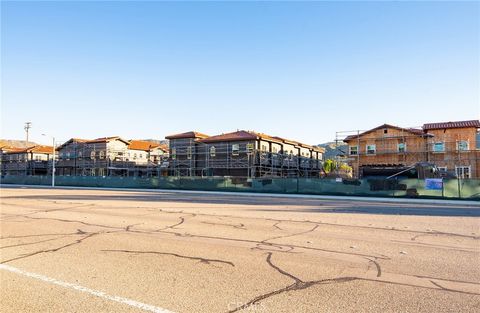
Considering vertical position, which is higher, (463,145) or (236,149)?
(236,149)

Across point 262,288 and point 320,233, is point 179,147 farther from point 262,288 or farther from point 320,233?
point 262,288

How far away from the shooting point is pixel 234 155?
50469mm

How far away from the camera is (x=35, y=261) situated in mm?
6645

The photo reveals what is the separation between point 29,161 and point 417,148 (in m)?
72.4

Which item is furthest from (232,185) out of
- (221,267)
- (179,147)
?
(221,267)

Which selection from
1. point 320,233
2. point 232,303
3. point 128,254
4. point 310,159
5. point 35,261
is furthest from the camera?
point 310,159

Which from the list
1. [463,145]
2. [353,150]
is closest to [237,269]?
[463,145]

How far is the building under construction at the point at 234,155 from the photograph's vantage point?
4922cm

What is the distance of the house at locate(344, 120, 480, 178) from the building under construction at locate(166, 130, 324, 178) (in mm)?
11711

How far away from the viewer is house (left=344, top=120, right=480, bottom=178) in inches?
1587

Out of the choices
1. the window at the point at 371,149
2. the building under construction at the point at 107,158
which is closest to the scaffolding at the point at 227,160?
the building under construction at the point at 107,158

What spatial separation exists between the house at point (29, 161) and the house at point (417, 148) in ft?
204

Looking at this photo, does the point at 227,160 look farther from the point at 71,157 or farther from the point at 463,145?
the point at 71,157

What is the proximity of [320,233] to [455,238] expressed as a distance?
3269 mm
